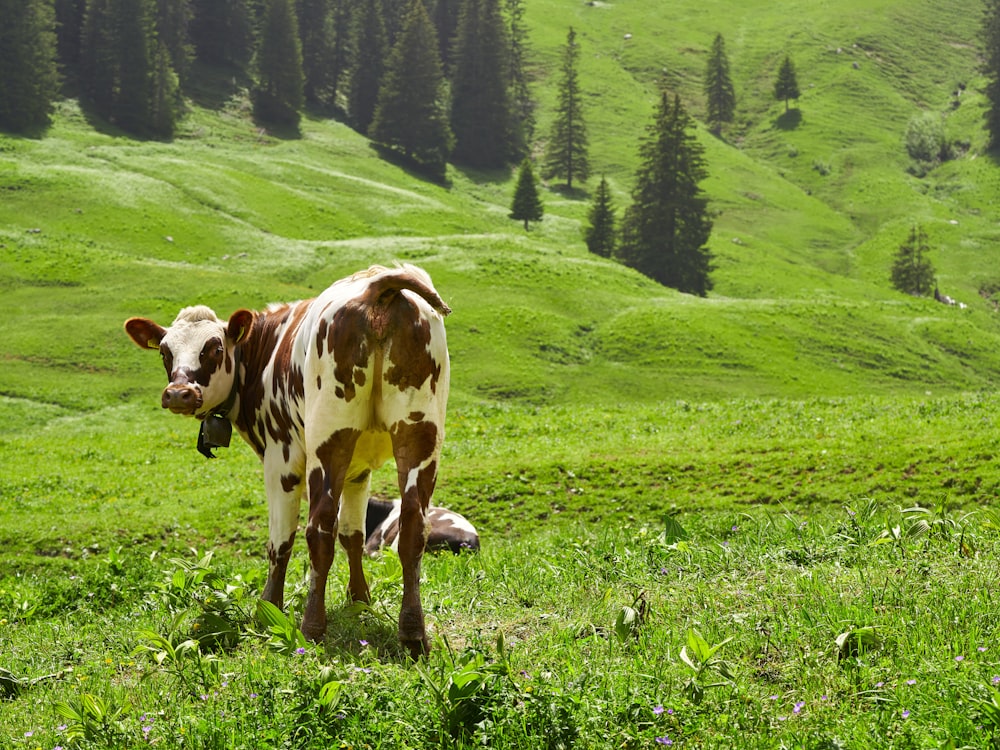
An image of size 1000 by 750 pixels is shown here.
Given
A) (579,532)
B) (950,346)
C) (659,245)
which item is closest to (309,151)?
(659,245)

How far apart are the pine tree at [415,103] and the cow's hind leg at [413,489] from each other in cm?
11523

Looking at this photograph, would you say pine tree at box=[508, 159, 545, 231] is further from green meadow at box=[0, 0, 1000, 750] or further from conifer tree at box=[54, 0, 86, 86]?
conifer tree at box=[54, 0, 86, 86]

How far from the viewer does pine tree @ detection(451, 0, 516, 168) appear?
133m

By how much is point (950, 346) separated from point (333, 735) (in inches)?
2390

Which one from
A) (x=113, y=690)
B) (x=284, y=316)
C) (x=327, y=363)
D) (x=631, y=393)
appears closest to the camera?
(x=113, y=690)

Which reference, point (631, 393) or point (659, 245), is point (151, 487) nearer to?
point (631, 393)

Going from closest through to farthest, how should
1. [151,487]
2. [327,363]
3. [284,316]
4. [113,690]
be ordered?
[113,690]
[327,363]
[284,316]
[151,487]

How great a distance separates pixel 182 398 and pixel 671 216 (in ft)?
259

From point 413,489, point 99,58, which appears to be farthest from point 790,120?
point 413,489

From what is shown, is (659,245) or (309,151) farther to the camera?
(309,151)

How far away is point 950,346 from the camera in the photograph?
194 feet

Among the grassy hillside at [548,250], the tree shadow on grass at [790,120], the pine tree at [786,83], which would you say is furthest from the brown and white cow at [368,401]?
the pine tree at [786,83]

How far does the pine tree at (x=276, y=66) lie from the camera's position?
120500mm

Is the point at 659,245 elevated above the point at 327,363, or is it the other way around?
the point at 327,363
